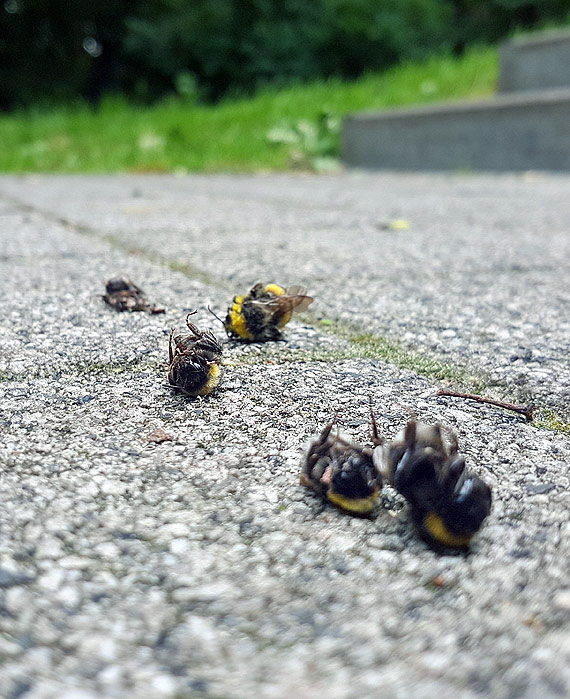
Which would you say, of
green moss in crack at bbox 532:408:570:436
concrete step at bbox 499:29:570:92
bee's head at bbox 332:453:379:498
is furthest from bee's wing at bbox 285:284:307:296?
concrete step at bbox 499:29:570:92

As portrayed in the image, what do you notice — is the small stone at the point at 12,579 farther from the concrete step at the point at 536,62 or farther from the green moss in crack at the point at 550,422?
the concrete step at the point at 536,62

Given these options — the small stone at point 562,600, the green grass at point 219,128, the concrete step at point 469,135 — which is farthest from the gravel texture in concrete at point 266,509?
the green grass at point 219,128

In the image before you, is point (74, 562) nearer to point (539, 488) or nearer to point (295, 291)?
point (539, 488)

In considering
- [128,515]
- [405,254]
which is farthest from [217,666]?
[405,254]

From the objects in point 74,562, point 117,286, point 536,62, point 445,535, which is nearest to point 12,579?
point 74,562

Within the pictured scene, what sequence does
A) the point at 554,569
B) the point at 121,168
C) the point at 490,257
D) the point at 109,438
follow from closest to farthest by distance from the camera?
1. the point at 554,569
2. the point at 109,438
3. the point at 490,257
4. the point at 121,168

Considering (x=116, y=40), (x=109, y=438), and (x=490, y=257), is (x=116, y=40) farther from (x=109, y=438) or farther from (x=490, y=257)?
(x=109, y=438)

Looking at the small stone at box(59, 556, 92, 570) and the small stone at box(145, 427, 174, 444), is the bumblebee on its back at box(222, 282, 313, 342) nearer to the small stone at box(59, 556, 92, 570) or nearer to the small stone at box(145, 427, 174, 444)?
the small stone at box(145, 427, 174, 444)
